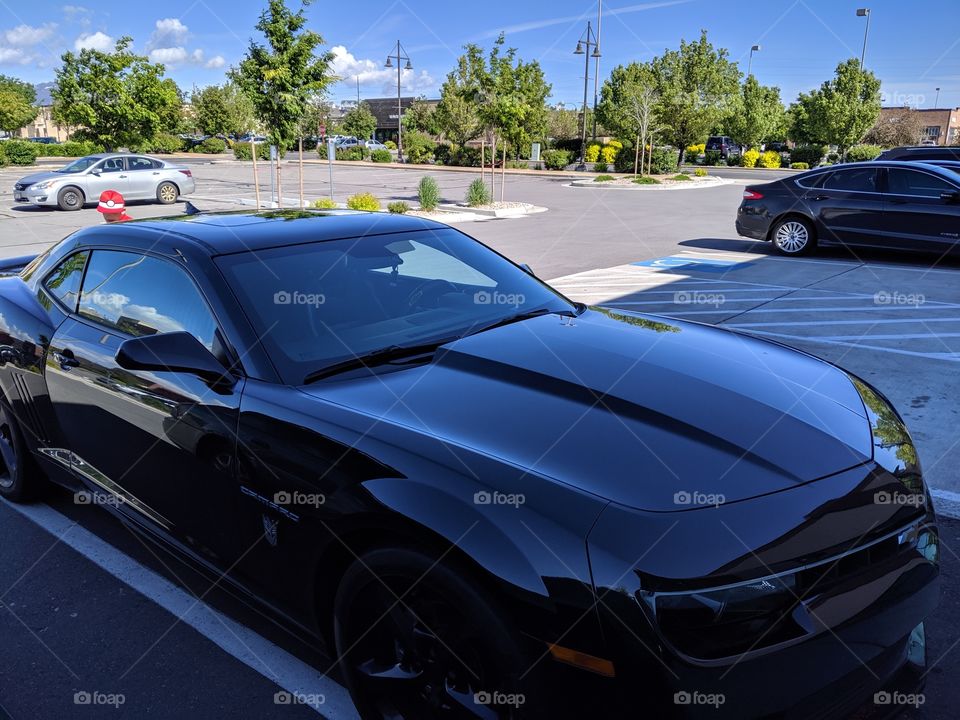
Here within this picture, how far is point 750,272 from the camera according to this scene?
11.6m

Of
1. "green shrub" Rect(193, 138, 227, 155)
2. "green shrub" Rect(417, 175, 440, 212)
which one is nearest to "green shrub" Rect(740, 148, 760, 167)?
"green shrub" Rect(417, 175, 440, 212)

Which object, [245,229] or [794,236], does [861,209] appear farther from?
[245,229]

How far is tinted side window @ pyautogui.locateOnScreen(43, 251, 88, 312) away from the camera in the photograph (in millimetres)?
3748

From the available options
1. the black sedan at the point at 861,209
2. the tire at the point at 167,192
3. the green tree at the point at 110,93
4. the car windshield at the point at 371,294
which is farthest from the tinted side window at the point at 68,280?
the green tree at the point at 110,93

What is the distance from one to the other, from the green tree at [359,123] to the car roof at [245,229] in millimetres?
77868

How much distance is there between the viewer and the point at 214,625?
3.26 metres

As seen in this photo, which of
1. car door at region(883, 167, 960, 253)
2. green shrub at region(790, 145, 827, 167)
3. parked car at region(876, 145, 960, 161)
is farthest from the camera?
green shrub at region(790, 145, 827, 167)

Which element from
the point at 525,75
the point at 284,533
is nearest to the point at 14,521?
the point at 284,533

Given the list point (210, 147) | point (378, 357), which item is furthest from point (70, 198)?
point (210, 147)

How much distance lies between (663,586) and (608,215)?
64.6 ft

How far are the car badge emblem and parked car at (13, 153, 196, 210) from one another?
22473 millimetres

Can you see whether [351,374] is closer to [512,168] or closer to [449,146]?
[512,168]

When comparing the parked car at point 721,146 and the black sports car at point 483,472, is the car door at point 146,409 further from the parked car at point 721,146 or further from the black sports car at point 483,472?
the parked car at point 721,146

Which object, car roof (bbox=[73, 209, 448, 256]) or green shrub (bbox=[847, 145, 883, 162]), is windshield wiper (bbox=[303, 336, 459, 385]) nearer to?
car roof (bbox=[73, 209, 448, 256])
